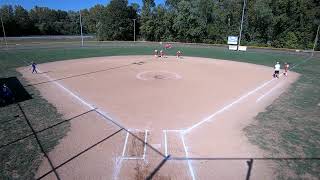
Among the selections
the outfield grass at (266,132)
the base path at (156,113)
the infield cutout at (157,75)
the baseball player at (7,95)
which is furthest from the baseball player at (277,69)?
the baseball player at (7,95)

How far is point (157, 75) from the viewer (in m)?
28.6

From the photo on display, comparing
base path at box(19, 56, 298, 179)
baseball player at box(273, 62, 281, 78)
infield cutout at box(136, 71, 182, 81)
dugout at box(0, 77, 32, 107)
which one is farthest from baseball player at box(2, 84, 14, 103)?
baseball player at box(273, 62, 281, 78)

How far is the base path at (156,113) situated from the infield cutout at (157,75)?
106 mm

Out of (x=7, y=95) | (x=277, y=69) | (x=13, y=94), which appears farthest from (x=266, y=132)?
(x=13, y=94)

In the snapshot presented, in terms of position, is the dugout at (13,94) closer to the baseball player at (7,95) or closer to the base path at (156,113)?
the baseball player at (7,95)

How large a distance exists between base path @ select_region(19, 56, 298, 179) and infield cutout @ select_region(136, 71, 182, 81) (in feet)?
0.35

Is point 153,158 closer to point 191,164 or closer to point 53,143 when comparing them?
point 191,164

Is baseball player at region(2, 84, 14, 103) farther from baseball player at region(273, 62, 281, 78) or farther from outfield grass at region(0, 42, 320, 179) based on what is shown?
baseball player at region(273, 62, 281, 78)

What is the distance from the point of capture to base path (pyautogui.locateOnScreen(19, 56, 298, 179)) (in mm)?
11305

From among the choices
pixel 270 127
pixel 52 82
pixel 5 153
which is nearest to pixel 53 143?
pixel 5 153

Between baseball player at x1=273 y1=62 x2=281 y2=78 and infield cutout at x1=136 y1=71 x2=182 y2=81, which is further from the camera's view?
baseball player at x1=273 y1=62 x2=281 y2=78

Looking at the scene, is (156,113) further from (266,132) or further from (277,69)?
(277,69)

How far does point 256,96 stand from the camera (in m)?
21.5

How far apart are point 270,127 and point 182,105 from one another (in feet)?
20.2
